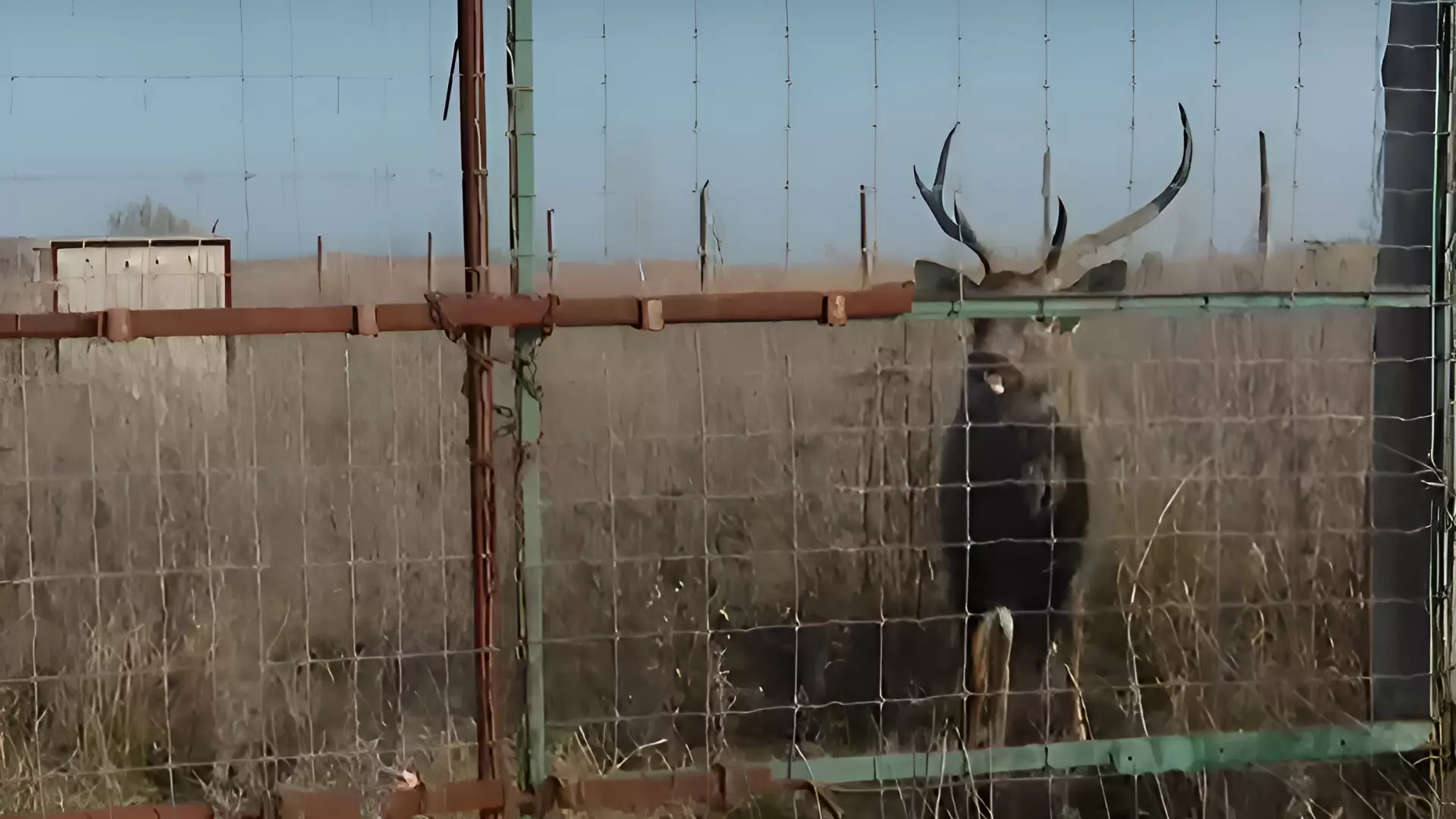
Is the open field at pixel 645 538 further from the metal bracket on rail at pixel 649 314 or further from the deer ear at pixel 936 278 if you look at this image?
the metal bracket on rail at pixel 649 314

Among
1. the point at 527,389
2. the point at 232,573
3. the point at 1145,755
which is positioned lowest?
the point at 1145,755

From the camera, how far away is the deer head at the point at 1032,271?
361 cm

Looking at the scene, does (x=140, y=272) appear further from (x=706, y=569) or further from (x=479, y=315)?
(x=706, y=569)

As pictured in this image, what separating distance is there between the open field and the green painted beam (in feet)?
0.48

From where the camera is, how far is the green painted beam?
9.60 ft

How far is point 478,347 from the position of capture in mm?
2734

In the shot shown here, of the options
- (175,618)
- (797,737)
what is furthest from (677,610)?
(175,618)

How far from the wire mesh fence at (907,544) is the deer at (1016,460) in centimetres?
4

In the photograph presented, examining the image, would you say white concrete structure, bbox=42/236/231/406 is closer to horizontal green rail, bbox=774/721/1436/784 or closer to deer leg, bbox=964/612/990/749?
horizontal green rail, bbox=774/721/1436/784

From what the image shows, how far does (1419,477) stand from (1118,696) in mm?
1076

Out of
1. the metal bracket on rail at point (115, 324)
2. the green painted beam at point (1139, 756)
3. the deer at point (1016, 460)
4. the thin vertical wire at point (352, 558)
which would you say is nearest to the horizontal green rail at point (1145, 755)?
the green painted beam at point (1139, 756)

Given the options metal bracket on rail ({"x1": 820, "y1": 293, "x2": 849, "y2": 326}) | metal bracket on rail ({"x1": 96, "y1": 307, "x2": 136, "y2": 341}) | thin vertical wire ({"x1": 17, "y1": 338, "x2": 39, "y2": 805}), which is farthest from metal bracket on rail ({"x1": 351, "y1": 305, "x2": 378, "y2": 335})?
metal bracket on rail ({"x1": 820, "y1": 293, "x2": 849, "y2": 326})

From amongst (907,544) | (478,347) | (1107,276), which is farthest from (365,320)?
(1107,276)

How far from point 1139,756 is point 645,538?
181cm
